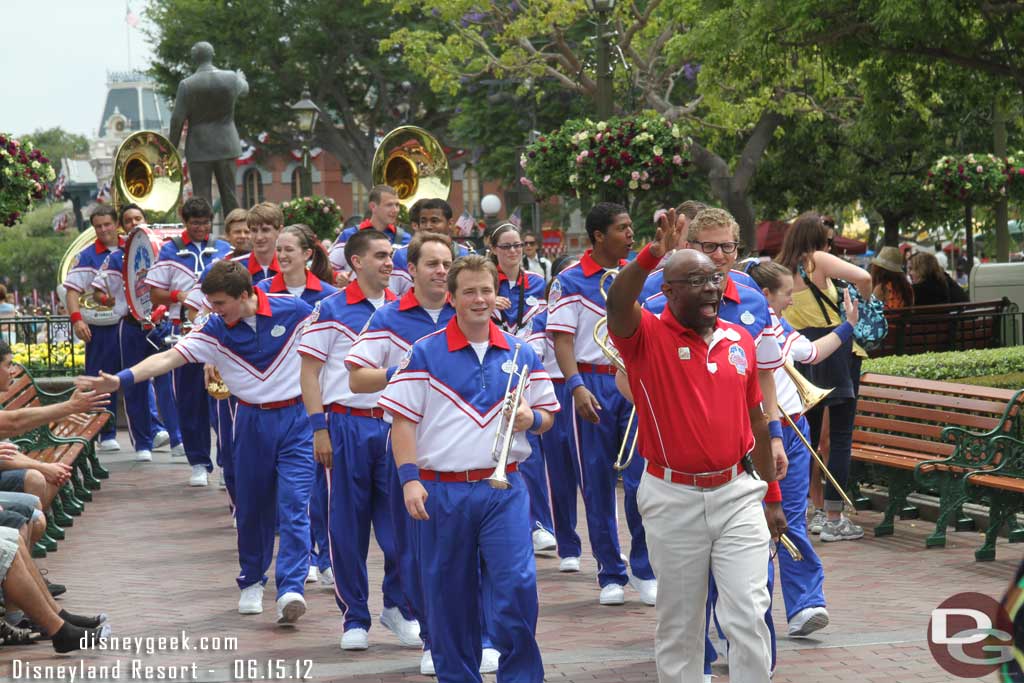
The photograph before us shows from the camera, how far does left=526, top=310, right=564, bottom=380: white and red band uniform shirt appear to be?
30.6ft

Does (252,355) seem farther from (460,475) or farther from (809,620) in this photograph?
(809,620)

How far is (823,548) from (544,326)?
7.79 feet

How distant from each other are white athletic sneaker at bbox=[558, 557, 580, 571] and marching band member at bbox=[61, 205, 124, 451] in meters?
6.17

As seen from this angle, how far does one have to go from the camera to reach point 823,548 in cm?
991

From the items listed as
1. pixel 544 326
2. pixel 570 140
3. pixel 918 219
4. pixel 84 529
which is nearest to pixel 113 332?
pixel 84 529

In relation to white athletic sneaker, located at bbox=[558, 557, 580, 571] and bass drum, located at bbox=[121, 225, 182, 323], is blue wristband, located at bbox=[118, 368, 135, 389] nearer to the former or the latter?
white athletic sneaker, located at bbox=[558, 557, 580, 571]

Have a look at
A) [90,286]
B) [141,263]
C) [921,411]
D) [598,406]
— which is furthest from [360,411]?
[90,286]

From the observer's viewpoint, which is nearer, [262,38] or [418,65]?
[418,65]

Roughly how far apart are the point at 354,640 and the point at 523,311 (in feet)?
11.1

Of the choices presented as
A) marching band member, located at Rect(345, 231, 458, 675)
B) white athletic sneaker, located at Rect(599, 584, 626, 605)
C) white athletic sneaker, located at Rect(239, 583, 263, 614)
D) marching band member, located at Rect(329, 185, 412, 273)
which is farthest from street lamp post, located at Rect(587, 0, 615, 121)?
marching band member, located at Rect(345, 231, 458, 675)

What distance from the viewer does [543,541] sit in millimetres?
10055

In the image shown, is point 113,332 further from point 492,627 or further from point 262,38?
point 262,38

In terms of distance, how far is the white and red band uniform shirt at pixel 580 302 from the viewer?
854 cm

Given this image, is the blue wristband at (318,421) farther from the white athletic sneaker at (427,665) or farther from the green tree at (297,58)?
the green tree at (297,58)
